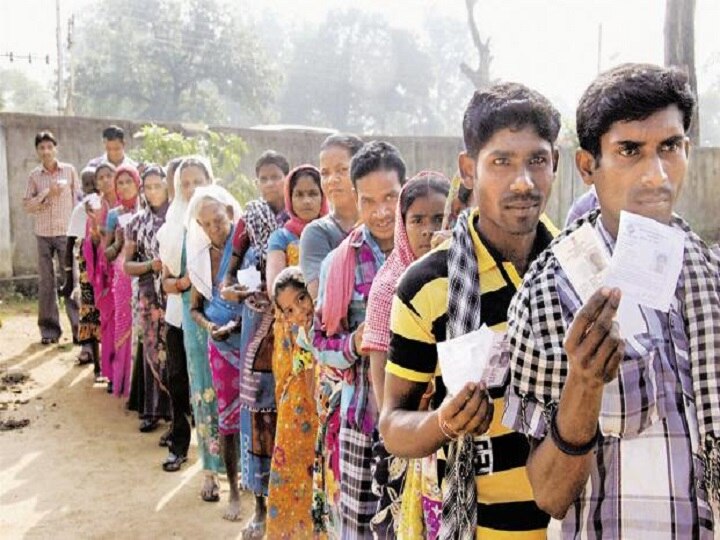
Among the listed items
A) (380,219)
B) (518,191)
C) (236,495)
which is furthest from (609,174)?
(236,495)

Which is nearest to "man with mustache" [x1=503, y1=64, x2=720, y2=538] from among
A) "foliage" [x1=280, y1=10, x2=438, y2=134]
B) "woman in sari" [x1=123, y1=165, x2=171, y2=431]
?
"woman in sari" [x1=123, y1=165, x2=171, y2=431]

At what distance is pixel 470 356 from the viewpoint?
143 cm

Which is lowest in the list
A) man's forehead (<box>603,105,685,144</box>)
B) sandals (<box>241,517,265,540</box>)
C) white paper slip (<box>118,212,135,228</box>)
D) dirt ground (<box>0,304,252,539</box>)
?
dirt ground (<box>0,304,252,539</box>)

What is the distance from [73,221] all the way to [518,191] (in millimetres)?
6988

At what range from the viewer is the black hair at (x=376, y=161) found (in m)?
2.69

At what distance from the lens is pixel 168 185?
5.53 m

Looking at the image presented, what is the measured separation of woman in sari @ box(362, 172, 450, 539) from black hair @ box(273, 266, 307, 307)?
3.57ft

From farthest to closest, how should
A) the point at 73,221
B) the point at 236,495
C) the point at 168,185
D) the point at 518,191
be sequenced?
the point at 73,221
the point at 168,185
the point at 236,495
the point at 518,191

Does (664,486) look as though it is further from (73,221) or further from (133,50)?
(133,50)

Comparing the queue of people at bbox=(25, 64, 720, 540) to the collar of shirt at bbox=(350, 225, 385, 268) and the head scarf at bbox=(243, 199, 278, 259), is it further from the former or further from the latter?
the head scarf at bbox=(243, 199, 278, 259)

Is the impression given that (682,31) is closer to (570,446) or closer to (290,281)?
(290,281)

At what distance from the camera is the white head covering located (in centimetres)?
433

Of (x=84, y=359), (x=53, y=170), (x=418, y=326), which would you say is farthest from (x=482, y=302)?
(x=53, y=170)

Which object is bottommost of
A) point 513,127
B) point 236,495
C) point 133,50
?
point 236,495
